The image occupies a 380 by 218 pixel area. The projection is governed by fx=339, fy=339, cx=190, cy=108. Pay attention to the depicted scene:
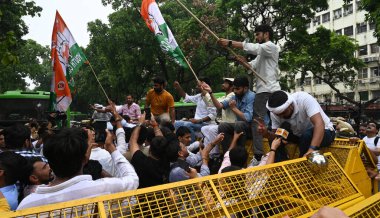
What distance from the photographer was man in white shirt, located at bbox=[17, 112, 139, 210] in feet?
6.15

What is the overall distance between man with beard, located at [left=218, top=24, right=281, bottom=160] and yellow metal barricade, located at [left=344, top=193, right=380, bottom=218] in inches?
91.4

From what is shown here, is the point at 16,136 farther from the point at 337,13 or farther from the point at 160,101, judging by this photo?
the point at 337,13

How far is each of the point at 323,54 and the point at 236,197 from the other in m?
19.8

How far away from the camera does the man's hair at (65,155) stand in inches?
83.1

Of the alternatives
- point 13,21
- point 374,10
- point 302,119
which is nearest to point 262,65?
point 302,119

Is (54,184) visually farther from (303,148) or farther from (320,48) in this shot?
(320,48)

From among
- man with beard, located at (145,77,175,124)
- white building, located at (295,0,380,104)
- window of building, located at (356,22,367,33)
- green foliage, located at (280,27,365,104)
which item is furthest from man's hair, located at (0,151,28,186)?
window of building, located at (356,22,367,33)

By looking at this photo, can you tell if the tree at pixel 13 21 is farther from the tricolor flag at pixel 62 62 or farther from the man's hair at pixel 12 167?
the man's hair at pixel 12 167

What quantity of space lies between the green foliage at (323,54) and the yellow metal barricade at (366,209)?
54.4 feet

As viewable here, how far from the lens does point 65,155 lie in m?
2.11

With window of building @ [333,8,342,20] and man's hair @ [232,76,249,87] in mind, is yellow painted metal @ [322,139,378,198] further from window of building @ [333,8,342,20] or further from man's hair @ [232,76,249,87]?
window of building @ [333,8,342,20]

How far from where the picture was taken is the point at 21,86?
31.8 meters

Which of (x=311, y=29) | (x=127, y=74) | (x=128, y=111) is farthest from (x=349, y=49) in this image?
(x=311, y=29)

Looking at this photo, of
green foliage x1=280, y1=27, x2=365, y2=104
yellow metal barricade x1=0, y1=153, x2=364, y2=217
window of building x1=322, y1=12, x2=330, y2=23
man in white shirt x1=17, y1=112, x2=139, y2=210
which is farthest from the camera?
window of building x1=322, y1=12, x2=330, y2=23
